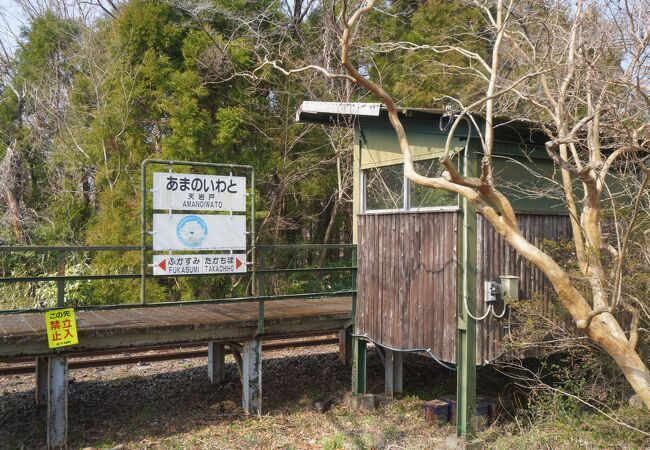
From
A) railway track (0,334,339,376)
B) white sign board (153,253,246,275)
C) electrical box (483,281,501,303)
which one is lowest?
railway track (0,334,339,376)

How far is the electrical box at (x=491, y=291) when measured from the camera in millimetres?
7059

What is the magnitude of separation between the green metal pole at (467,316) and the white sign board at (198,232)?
3.08m

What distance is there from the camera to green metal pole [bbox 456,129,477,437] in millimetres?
7094

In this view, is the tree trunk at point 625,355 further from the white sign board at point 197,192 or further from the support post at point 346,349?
the support post at point 346,349

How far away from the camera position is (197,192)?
26.5ft

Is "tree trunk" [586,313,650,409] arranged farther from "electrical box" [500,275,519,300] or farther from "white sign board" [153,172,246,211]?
"white sign board" [153,172,246,211]

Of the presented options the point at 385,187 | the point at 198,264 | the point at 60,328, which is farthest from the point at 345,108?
the point at 60,328

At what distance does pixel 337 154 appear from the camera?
1538 cm

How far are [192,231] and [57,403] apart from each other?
263cm

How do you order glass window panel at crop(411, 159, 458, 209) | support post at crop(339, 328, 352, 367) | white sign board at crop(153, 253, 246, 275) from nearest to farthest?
glass window panel at crop(411, 159, 458, 209), white sign board at crop(153, 253, 246, 275), support post at crop(339, 328, 352, 367)

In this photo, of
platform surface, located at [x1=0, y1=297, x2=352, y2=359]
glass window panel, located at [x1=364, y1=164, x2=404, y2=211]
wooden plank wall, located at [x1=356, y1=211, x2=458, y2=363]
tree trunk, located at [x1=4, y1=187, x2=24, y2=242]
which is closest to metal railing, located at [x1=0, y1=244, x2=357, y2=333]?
platform surface, located at [x1=0, y1=297, x2=352, y2=359]

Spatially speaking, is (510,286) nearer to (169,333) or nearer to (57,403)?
(169,333)

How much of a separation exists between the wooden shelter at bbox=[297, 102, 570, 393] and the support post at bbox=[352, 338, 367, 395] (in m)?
0.26

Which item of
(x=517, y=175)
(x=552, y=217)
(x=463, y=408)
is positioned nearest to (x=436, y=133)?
(x=517, y=175)
